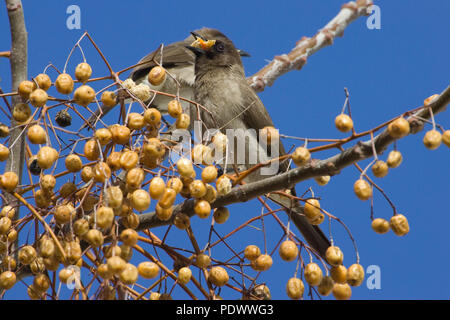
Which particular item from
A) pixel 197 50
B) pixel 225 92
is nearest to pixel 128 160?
pixel 225 92

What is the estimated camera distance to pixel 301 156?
5.76ft

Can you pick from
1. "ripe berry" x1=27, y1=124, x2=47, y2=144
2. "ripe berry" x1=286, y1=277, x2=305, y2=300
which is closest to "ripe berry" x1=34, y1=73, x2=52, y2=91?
"ripe berry" x1=27, y1=124, x2=47, y2=144

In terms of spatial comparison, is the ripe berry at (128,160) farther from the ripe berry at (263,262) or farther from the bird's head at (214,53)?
the bird's head at (214,53)

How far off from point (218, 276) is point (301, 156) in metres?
0.47

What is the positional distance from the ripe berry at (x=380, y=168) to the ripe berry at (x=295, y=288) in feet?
1.43

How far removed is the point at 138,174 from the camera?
1.78 metres

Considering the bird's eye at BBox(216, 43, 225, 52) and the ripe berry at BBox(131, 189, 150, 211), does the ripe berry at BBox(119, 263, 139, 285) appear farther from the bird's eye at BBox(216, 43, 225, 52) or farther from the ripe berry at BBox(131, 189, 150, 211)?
the bird's eye at BBox(216, 43, 225, 52)

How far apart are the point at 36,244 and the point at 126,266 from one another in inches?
17.4

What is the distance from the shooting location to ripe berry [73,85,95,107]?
1922 mm

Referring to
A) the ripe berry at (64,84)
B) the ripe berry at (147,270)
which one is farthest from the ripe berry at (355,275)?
the ripe berry at (64,84)

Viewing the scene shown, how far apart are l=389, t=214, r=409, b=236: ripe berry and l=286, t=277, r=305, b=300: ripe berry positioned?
334 millimetres

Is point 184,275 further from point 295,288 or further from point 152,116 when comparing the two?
point 152,116

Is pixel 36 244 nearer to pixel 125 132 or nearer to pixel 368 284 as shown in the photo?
pixel 125 132
